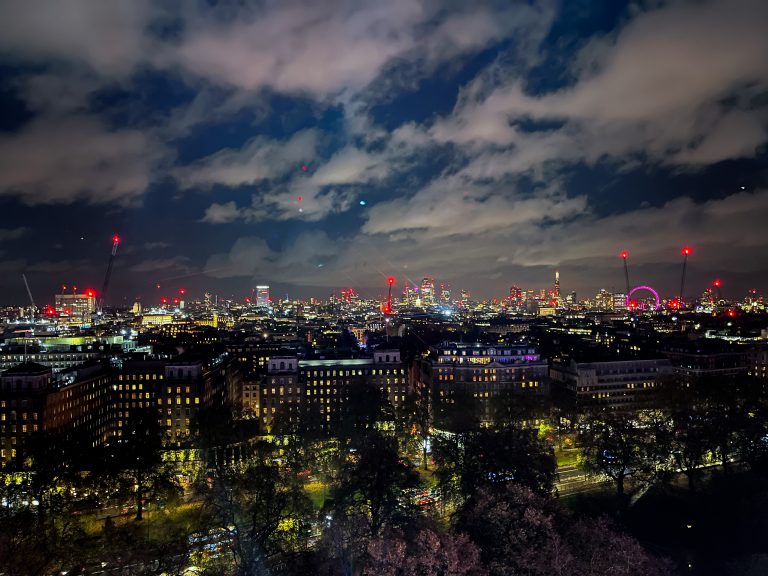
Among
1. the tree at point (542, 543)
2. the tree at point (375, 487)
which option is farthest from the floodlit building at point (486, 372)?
the tree at point (542, 543)

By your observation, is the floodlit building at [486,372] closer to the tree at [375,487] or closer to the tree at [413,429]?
the tree at [413,429]

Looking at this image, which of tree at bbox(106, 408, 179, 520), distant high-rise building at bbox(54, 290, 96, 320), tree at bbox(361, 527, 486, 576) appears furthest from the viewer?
distant high-rise building at bbox(54, 290, 96, 320)

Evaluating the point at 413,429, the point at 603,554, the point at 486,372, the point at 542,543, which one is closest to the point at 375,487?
the point at 542,543

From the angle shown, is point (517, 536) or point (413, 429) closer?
point (517, 536)

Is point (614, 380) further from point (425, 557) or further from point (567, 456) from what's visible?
point (425, 557)

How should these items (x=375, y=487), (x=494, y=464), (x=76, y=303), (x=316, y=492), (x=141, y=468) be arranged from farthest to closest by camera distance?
(x=76, y=303) → (x=316, y=492) → (x=141, y=468) → (x=494, y=464) → (x=375, y=487)

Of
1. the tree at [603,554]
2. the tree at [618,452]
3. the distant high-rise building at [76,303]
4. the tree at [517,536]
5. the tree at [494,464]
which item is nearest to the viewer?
the tree at [603,554]

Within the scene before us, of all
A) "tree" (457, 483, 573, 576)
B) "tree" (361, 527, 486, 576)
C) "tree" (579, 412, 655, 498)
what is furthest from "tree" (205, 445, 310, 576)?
"tree" (579, 412, 655, 498)

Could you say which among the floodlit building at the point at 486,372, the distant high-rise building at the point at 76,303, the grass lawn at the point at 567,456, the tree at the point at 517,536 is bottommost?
the grass lawn at the point at 567,456

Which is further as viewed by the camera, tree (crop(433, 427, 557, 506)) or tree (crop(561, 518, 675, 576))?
tree (crop(433, 427, 557, 506))

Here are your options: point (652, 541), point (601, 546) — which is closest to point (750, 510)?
point (652, 541)

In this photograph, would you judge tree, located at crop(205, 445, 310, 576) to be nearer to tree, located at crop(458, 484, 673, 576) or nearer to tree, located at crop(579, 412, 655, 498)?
tree, located at crop(458, 484, 673, 576)

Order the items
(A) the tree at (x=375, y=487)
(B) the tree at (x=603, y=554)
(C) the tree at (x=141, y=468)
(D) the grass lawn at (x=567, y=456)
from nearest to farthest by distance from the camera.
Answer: (B) the tree at (x=603, y=554) → (A) the tree at (x=375, y=487) → (C) the tree at (x=141, y=468) → (D) the grass lawn at (x=567, y=456)
